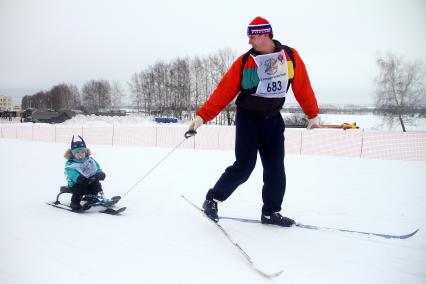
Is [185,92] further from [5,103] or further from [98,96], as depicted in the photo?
[5,103]

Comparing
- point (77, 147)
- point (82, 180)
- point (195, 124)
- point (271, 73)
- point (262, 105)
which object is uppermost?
point (271, 73)

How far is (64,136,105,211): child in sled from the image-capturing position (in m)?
3.60

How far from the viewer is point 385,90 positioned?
28.7 meters

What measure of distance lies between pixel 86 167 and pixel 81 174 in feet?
0.41

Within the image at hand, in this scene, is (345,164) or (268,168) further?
(345,164)

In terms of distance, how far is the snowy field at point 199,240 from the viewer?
6.49ft

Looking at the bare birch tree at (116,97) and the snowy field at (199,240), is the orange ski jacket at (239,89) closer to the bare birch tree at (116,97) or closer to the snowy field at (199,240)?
the snowy field at (199,240)

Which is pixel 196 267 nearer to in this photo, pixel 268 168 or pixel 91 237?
pixel 91 237

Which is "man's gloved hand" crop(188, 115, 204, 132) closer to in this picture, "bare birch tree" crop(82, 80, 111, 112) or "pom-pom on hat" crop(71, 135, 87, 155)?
"pom-pom on hat" crop(71, 135, 87, 155)

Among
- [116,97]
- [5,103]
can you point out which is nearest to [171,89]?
[116,97]

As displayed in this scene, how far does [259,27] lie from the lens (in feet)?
8.77

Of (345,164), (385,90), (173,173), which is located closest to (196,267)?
(173,173)

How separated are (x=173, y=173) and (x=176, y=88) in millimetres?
44424

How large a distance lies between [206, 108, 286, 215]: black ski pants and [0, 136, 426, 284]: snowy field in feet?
1.03
